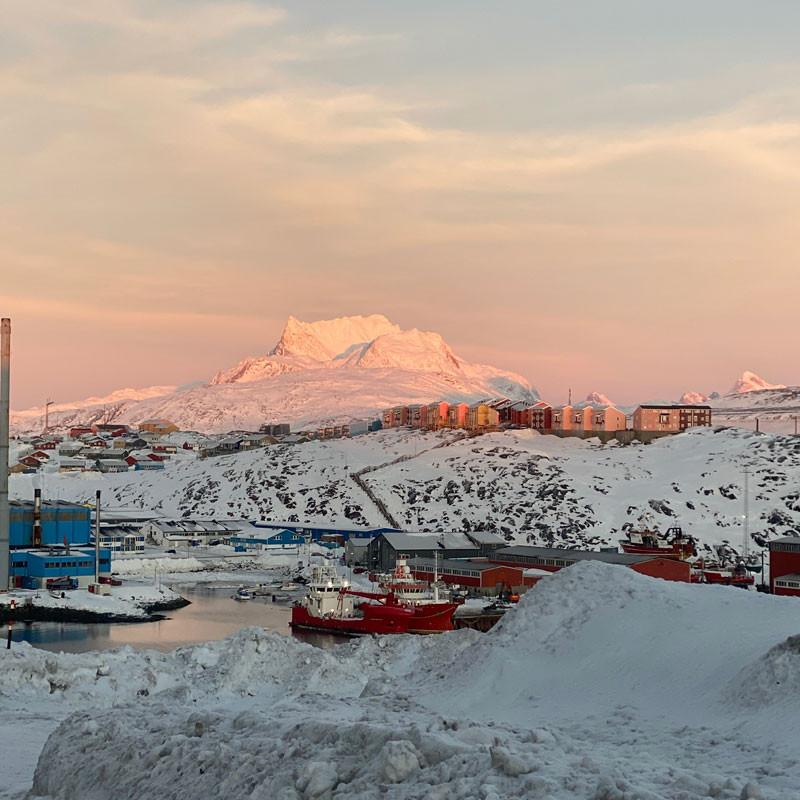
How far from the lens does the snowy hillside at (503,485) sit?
64.4 meters

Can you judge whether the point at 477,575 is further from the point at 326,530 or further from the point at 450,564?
the point at 326,530

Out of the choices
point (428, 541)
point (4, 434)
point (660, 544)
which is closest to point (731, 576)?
point (660, 544)

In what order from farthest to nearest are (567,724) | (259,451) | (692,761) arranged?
(259,451), (567,724), (692,761)

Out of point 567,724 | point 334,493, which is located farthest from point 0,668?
point 334,493

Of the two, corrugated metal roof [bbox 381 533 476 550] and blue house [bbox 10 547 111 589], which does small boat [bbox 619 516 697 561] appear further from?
blue house [bbox 10 547 111 589]

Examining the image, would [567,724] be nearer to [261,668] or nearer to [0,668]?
[261,668]

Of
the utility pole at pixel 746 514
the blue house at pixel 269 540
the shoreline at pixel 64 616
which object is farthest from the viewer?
the blue house at pixel 269 540

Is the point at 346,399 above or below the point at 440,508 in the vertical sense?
above

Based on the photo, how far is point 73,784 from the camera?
37.6 feet

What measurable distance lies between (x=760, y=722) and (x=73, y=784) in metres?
7.31

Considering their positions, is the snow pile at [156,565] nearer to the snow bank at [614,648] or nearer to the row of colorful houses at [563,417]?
the row of colorful houses at [563,417]

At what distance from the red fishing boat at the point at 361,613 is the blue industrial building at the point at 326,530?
20.3 meters

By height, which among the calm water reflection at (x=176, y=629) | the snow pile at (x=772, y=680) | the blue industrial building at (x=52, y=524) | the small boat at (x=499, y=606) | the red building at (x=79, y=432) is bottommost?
the calm water reflection at (x=176, y=629)

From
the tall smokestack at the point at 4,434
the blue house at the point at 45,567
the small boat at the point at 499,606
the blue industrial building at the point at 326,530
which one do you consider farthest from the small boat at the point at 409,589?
the blue industrial building at the point at 326,530
